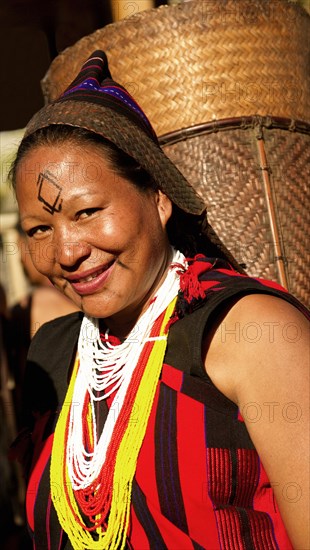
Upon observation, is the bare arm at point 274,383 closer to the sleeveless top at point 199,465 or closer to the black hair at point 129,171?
the sleeveless top at point 199,465

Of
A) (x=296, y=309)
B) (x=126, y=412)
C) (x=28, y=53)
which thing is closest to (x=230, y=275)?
(x=296, y=309)

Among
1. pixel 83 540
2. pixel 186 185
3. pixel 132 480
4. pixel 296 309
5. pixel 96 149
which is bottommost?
pixel 83 540

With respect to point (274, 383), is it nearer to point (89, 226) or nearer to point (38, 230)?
point (89, 226)

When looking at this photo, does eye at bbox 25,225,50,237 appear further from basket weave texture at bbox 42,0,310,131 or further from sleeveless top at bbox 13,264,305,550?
basket weave texture at bbox 42,0,310,131

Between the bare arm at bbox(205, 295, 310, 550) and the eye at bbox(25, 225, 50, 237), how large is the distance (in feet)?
1.82

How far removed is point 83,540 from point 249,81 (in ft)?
5.13

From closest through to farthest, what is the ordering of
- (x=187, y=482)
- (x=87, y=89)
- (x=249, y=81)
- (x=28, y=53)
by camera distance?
(x=187, y=482) → (x=87, y=89) → (x=249, y=81) → (x=28, y=53)

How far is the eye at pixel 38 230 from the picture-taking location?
2.10 meters

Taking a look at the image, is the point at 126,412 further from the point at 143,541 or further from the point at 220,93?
the point at 220,93

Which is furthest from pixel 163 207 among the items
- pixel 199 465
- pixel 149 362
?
pixel 199 465

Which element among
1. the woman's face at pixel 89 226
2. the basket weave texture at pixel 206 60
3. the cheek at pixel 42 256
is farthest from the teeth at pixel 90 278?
the basket weave texture at pixel 206 60

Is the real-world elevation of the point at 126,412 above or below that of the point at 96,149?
below

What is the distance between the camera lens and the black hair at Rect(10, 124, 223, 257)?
2.05 metres

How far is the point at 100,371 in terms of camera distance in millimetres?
2295
